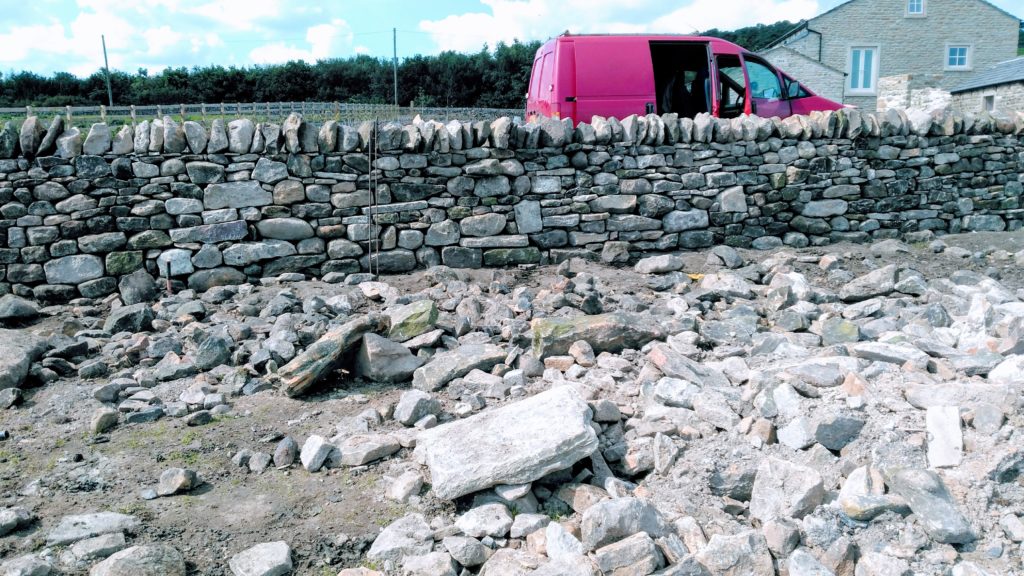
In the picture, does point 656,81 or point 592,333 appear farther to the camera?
point 656,81

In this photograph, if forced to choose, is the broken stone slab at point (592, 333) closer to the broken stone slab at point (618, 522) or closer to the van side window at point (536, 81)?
the broken stone slab at point (618, 522)

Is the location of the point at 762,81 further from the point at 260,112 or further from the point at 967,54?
the point at 967,54

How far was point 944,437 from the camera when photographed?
324 centimetres

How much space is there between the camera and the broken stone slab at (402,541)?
279 cm

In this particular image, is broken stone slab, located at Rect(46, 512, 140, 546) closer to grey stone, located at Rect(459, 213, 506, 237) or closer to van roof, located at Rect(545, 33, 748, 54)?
grey stone, located at Rect(459, 213, 506, 237)

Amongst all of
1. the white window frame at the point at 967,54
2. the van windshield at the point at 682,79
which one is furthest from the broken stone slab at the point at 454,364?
the white window frame at the point at 967,54

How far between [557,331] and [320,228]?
9.41 feet

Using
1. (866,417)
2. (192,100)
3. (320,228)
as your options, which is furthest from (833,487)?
(192,100)

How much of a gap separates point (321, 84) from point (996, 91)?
1047 inches

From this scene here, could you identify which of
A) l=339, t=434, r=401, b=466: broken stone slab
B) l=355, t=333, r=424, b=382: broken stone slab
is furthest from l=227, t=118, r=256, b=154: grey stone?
l=339, t=434, r=401, b=466: broken stone slab

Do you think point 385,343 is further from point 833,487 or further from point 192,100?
point 192,100

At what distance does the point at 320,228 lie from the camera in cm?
647

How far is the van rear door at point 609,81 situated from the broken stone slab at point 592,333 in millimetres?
4442

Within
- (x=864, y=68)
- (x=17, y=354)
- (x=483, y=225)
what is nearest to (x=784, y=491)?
(x=483, y=225)
